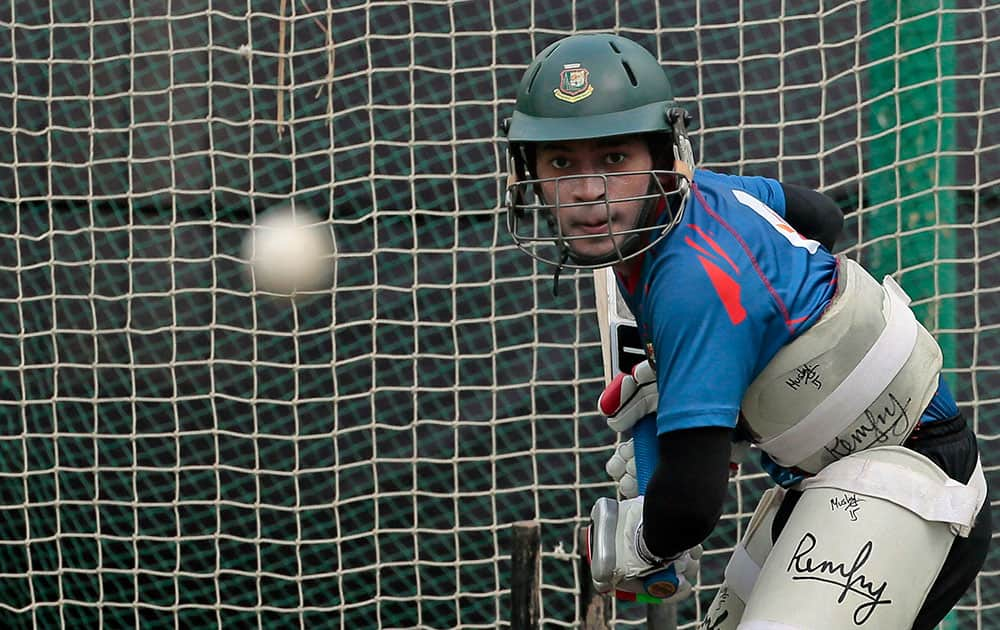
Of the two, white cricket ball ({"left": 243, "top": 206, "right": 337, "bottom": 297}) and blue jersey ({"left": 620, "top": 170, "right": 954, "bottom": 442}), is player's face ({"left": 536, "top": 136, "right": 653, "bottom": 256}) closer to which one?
blue jersey ({"left": 620, "top": 170, "right": 954, "bottom": 442})

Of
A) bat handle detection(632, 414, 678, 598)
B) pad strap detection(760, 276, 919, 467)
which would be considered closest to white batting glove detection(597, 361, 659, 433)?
bat handle detection(632, 414, 678, 598)

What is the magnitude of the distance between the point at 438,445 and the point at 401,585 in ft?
1.53

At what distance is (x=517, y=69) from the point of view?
169 inches

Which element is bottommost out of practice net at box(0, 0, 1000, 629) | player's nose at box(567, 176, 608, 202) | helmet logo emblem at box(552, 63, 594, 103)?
practice net at box(0, 0, 1000, 629)

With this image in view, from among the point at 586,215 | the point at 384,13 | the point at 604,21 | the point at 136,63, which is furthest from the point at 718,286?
the point at 136,63

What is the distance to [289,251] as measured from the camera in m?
4.29

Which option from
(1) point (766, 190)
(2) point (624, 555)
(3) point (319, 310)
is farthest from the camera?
(3) point (319, 310)

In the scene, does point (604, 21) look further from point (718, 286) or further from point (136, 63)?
point (718, 286)

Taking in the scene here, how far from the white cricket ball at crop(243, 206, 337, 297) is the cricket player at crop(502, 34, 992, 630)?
1978 mm

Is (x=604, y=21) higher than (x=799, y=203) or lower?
higher
